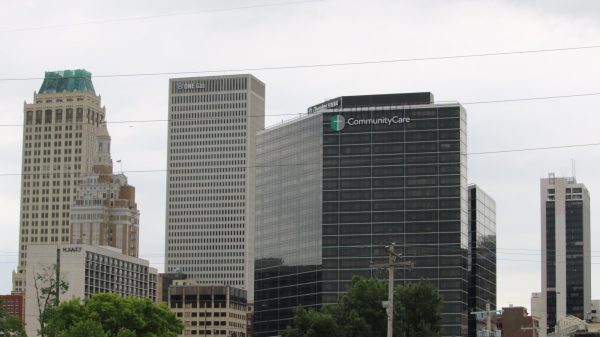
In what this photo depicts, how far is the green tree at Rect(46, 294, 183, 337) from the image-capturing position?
15162 cm

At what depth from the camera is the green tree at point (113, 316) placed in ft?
497

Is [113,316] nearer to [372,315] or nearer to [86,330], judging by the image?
[86,330]

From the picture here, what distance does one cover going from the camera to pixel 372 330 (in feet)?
432

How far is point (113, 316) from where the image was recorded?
15375 cm

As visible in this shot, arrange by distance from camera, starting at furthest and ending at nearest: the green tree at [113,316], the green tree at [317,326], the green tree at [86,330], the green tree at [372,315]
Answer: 1. the green tree at [113,316]
2. the green tree at [86,330]
3. the green tree at [372,315]
4. the green tree at [317,326]

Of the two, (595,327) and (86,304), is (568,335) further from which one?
(86,304)

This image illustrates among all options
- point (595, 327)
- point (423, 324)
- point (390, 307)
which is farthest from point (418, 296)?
point (595, 327)

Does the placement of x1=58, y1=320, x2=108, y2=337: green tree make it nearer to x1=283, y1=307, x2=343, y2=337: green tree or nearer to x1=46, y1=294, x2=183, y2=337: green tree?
x1=46, y1=294, x2=183, y2=337: green tree

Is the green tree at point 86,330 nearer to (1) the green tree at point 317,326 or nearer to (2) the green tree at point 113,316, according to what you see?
(2) the green tree at point 113,316

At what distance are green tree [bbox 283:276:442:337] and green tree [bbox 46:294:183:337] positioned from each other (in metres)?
26.6

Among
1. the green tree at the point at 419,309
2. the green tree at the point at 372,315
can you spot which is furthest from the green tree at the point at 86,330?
the green tree at the point at 419,309

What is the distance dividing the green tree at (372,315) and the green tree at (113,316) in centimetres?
2660

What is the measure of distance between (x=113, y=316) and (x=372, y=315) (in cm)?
3727

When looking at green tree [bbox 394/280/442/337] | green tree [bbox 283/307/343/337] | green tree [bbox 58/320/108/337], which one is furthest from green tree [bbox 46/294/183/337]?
green tree [bbox 394/280/442/337]
